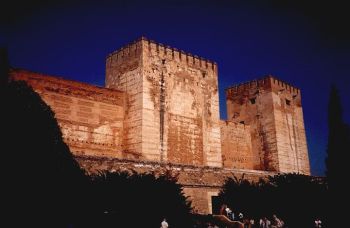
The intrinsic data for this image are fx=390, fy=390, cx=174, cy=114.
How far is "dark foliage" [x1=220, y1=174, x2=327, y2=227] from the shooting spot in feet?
52.3

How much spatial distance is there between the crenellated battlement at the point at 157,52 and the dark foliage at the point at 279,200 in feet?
24.4

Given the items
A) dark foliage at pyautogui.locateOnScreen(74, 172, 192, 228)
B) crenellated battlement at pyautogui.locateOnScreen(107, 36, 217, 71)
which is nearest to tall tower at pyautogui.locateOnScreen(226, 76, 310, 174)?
crenellated battlement at pyautogui.locateOnScreen(107, 36, 217, 71)

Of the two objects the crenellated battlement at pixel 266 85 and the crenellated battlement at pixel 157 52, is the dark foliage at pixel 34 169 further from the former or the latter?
the crenellated battlement at pixel 266 85

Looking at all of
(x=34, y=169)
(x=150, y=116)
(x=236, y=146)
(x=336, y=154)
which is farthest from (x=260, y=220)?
(x=236, y=146)

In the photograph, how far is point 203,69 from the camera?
22141 millimetres

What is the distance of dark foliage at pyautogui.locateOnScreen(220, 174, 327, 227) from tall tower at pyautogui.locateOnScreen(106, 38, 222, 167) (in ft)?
12.5

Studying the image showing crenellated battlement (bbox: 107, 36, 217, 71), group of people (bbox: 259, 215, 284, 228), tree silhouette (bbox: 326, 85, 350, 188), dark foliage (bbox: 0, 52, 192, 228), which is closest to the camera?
dark foliage (bbox: 0, 52, 192, 228)

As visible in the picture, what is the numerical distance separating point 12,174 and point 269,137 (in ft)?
70.4

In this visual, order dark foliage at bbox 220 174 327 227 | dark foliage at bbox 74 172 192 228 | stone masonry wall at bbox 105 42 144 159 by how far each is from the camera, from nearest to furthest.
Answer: dark foliage at bbox 74 172 192 228, dark foliage at bbox 220 174 327 227, stone masonry wall at bbox 105 42 144 159

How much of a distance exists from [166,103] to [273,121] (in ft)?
31.2

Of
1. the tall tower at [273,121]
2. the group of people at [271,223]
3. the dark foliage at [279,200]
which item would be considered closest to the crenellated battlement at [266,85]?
the tall tower at [273,121]

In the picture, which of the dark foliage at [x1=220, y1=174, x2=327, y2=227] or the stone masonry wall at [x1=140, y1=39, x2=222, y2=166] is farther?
the stone masonry wall at [x1=140, y1=39, x2=222, y2=166]

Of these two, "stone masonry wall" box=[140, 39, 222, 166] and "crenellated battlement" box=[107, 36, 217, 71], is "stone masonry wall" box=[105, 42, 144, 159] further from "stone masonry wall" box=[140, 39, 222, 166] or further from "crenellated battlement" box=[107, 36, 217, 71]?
"stone masonry wall" box=[140, 39, 222, 166]

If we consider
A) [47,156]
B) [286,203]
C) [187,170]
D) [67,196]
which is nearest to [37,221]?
[67,196]
